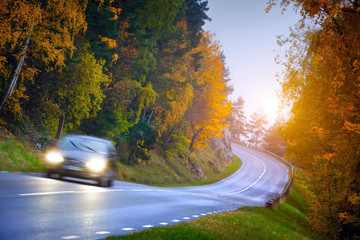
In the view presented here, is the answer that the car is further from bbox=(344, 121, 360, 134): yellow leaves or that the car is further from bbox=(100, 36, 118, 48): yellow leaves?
bbox=(100, 36, 118, 48): yellow leaves

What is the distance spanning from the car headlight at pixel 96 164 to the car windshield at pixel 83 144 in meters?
0.64

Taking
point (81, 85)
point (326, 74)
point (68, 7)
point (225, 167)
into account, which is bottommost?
point (225, 167)

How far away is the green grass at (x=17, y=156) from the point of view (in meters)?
14.5

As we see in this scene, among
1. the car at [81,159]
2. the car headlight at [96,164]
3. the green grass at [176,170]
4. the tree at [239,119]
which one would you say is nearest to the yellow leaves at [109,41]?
the green grass at [176,170]

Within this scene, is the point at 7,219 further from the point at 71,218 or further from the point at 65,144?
the point at 65,144

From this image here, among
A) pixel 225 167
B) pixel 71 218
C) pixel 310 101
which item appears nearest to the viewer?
pixel 71 218

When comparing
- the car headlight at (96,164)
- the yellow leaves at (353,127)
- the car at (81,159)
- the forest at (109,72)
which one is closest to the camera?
the yellow leaves at (353,127)

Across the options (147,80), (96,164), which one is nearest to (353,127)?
(96,164)

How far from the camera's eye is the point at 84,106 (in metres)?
18.7

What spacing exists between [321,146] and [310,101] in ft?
11.2

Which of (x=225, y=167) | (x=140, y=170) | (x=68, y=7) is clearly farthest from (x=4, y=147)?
(x=225, y=167)

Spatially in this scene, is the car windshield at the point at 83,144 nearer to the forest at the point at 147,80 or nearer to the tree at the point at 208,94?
the forest at the point at 147,80

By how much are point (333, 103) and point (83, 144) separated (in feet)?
33.7

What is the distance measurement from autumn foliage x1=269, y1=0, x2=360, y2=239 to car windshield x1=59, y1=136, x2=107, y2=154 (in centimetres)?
911
